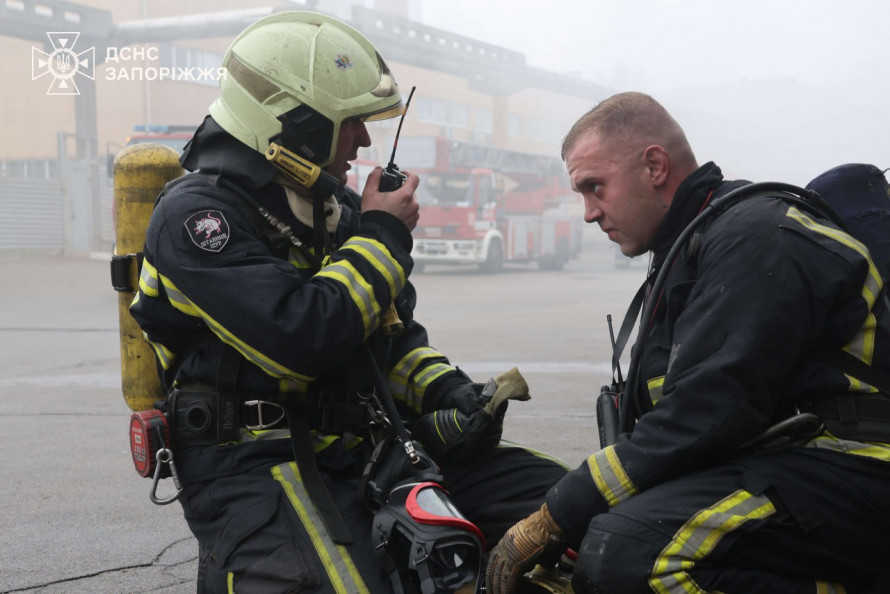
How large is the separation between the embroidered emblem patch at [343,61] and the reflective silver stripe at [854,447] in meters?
1.51

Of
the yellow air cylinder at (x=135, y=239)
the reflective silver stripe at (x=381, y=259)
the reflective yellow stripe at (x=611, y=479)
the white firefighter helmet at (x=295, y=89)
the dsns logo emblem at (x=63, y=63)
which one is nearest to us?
the reflective yellow stripe at (x=611, y=479)

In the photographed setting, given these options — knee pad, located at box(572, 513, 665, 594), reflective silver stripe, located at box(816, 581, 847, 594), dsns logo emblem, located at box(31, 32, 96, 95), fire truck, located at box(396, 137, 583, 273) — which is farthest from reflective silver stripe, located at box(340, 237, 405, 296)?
dsns logo emblem, located at box(31, 32, 96, 95)

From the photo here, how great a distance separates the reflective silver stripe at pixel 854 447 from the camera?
1.89m

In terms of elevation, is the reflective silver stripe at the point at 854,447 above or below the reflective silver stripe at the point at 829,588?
above

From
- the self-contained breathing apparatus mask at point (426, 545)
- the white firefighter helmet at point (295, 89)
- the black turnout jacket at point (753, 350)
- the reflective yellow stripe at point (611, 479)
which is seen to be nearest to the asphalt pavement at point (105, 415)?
the self-contained breathing apparatus mask at point (426, 545)

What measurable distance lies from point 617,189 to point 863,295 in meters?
0.68

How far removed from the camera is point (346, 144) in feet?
8.25

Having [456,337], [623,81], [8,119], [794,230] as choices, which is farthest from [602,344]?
[623,81]

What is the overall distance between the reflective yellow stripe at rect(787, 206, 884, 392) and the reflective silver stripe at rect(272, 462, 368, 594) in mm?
1192

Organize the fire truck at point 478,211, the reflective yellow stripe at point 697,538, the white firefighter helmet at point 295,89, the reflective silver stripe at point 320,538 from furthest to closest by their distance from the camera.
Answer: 1. the fire truck at point 478,211
2. the white firefighter helmet at point 295,89
3. the reflective silver stripe at point 320,538
4. the reflective yellow stripe at point 697,538

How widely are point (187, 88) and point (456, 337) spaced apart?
64.3 feet

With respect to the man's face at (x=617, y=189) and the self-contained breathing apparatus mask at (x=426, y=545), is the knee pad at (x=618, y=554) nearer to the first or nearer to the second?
the self-contained breathing apparatus mask at (x=426, y=545)

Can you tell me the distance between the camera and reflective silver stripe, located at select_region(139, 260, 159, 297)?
7.46 feet

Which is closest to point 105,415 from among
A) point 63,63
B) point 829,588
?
point 829,588
